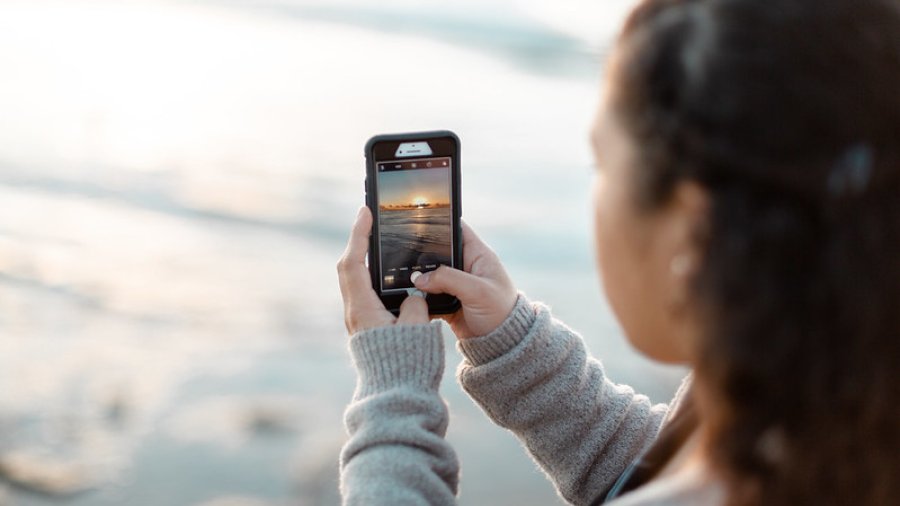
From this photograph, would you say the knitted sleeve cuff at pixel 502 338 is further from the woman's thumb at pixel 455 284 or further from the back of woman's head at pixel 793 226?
the back of woman's head at pixel 793 226

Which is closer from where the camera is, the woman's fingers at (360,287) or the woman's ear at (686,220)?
the woman's ear at (686,220)

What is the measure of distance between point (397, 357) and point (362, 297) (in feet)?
0.38

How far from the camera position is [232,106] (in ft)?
11.7

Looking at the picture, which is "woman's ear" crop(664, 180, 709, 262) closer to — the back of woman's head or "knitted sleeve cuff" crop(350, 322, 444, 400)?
the back of woman's head

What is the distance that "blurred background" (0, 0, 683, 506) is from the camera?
233cm

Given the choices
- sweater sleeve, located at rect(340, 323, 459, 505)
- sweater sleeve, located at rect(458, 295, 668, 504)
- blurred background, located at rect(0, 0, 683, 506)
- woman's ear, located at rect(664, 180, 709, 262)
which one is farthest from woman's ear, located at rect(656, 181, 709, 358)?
blurred background, located at rect(0, 0, 683, 506)

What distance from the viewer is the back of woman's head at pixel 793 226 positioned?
0.72 metres

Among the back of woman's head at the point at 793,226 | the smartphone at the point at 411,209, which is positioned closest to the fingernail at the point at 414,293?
the smartphone at the point at 411,209

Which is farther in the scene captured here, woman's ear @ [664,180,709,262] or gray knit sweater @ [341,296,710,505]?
gray knit sweater @ [341,296,710,505]

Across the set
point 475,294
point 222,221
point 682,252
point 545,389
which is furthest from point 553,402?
point 222,221

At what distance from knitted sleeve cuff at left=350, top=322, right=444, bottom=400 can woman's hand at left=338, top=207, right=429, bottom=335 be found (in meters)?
0.02

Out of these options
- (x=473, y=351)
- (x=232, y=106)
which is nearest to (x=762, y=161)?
(x=473, y=351)

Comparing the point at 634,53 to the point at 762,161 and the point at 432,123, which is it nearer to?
the point at 762,161

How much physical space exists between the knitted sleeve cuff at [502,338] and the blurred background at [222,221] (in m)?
→ 1.03
